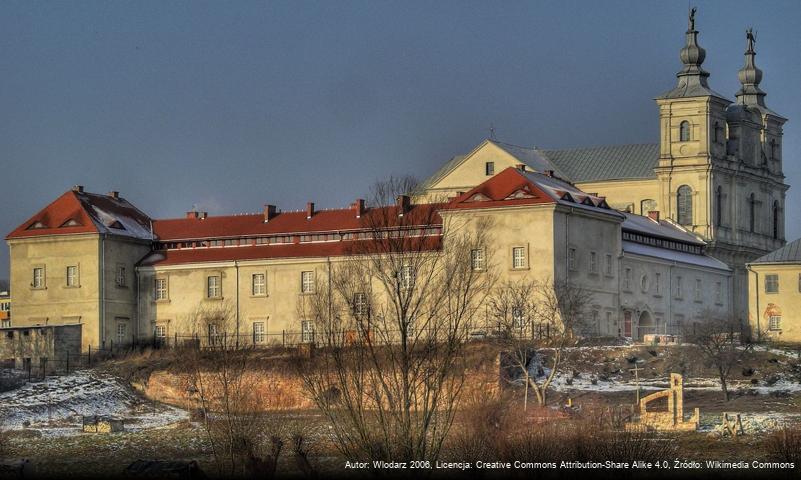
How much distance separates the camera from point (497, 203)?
330 feet

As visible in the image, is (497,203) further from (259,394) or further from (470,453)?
(470,453)

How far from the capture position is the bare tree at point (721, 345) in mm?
88188

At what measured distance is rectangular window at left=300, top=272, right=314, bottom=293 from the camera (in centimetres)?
10541

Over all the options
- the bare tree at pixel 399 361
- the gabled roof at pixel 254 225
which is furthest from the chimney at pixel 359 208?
the bare tree at pixel 399 361

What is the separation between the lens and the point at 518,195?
331ft

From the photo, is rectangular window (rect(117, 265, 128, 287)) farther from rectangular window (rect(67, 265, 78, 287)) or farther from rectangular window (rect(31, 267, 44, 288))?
rectangular window (rect(31, 267, 44, 288))

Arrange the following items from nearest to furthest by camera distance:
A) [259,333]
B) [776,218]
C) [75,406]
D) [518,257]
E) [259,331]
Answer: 1. [75,406]
2. [518,257]
3. [259,333]
4. [259,331]
5. [776,218]

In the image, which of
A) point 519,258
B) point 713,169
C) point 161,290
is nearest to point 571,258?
point 519,258

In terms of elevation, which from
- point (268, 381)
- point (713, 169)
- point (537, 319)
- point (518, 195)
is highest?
point (713, 169)

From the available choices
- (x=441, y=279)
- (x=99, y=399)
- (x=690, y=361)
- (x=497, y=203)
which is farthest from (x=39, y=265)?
(x=441, y=279)

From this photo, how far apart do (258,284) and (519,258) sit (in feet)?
45.4

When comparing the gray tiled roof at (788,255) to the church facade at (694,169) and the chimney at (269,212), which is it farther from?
the chimney at (269,212)

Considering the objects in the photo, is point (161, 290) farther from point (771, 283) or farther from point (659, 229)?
point (771, 283)

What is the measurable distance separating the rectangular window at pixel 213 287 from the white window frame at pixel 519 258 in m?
15.5
